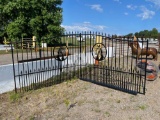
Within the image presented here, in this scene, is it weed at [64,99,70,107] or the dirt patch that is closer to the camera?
the dirt patch

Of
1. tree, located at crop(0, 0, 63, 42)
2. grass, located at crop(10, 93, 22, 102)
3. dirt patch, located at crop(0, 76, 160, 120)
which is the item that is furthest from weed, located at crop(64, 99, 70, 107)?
tree, located at crop(0, 0, 63, 42)

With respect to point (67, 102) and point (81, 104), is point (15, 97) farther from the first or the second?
point (81, 104)

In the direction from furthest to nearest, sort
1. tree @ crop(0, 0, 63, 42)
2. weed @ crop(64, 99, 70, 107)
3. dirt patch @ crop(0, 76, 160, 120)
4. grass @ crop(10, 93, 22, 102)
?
tree @ crop(0, 0, 63, 42), grass @ crop(10, 93, 22, 102), weed @ crop(64, 99, 70, 107), dirt patch @ crop(0, 76, 160, 120)

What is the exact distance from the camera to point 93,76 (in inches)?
299

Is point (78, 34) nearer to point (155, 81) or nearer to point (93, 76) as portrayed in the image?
point (93, 76)

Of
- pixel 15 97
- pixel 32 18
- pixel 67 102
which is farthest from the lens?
pixel 32 18

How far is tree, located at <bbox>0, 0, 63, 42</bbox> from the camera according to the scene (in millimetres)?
20016

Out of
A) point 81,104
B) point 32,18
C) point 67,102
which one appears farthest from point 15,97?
point 32,18

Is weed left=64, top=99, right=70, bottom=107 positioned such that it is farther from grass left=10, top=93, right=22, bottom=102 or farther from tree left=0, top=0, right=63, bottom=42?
tree left=0, top=0, right=63, bottom=42

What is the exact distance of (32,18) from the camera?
2055cm

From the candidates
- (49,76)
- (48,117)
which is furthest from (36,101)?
(49,76)

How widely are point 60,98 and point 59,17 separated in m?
16.6

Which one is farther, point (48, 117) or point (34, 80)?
point (34, 80)

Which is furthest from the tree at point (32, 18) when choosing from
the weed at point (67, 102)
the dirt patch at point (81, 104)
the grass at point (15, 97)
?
the weed at point (67, 102)
